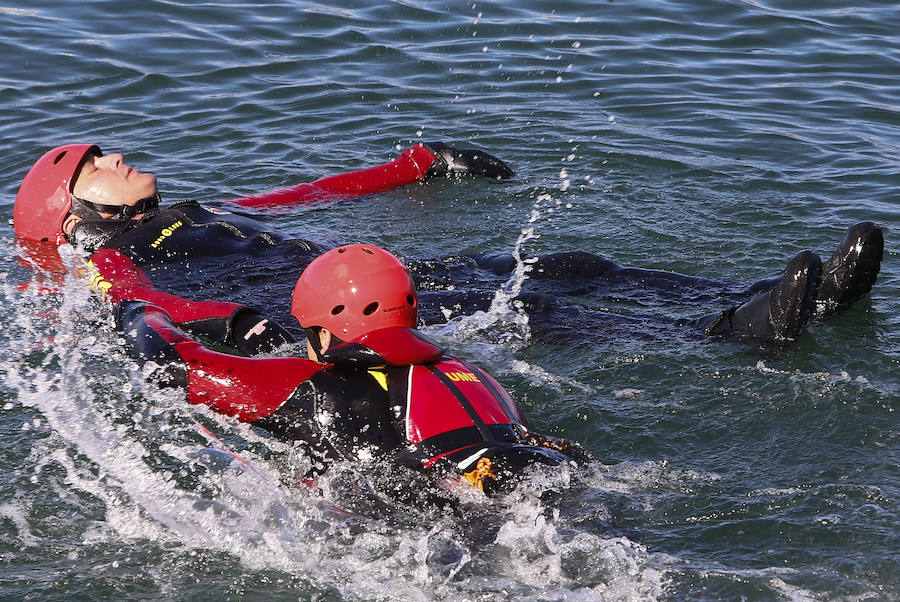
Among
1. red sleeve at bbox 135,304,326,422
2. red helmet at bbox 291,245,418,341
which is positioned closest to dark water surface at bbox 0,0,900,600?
red sleeve at bbox 135,304,326,422

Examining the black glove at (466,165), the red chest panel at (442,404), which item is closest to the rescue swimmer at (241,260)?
the red chest panel at (442,404)

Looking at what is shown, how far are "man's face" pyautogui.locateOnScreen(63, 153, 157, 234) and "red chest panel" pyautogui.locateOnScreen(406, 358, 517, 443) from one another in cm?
373

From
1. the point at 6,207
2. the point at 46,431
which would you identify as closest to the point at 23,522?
the point at 46,431

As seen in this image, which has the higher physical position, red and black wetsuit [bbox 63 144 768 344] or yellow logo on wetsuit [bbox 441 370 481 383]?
yellow logo on wetsuit [bbox 441 370 481 383]

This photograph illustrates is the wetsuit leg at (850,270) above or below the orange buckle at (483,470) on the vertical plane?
above

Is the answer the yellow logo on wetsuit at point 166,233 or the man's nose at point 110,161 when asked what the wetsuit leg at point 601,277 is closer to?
the yellow logo on wetsuit at point 166,233

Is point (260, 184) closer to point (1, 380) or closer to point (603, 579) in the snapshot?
point (1, 380)

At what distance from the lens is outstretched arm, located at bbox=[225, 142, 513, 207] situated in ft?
29.6

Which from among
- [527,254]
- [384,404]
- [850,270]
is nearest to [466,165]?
[527,254]

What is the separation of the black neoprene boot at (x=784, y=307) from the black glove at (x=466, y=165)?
3.74 meters

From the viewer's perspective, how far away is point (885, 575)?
4.20m

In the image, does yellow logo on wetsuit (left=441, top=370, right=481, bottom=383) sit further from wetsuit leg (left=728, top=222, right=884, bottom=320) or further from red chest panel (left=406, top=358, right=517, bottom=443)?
wetsuit leg (left=728, top=222, right=884, bottom=320)

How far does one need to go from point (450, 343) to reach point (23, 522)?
276 cm

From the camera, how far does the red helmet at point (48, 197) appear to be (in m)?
7.54
